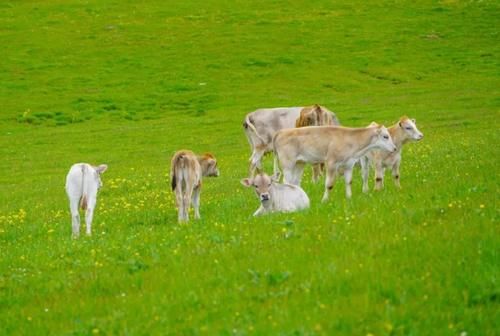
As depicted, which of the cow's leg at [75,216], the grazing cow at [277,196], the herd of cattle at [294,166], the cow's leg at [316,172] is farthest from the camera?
the cow's leg at [316,172]

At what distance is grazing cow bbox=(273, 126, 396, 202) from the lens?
1842 cm

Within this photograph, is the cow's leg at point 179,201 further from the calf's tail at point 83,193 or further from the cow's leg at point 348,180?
the cow's leg at point 348,180

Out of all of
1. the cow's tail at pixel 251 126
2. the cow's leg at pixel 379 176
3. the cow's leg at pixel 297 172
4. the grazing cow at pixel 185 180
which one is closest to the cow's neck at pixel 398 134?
the cow's leg at pixel 379 176

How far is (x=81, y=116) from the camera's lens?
162 feet

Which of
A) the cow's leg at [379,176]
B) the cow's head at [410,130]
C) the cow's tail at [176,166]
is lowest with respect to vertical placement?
the cow's leg at [379,176]

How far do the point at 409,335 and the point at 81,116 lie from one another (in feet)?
141

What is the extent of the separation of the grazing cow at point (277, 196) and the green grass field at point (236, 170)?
32.0 inches

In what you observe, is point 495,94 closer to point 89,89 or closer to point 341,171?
point 89,89

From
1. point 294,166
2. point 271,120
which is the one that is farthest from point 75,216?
point 271,120

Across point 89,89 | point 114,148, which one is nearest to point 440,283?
point 114,148

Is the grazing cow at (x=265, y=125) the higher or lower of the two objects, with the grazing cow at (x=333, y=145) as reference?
higher

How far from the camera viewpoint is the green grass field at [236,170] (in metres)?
9.43

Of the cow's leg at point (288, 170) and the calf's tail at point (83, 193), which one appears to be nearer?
the calf's tail at point (83, 193)

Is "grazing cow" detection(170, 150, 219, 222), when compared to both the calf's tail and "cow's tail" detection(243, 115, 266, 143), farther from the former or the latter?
"cow's tail" detection(243, 115, 266, 143)
